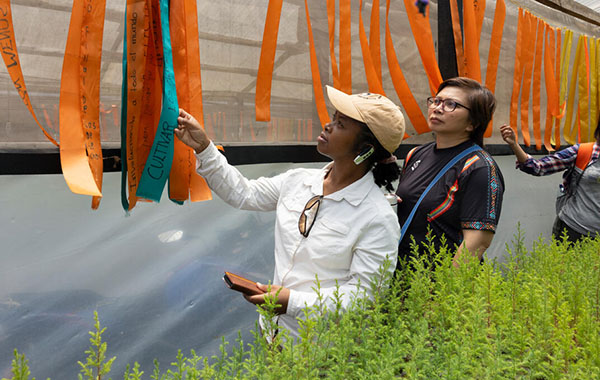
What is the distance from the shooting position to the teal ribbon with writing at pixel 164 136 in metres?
1.58

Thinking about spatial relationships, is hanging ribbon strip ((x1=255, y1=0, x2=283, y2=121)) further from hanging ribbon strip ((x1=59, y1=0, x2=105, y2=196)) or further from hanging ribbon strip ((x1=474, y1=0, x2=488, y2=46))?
hanging ribbon strip ((x1=474, y1=0, x2=488, y2=46))

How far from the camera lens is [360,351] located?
1.07 metres

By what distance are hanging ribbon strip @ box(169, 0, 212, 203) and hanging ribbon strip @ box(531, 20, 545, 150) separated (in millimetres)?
3587

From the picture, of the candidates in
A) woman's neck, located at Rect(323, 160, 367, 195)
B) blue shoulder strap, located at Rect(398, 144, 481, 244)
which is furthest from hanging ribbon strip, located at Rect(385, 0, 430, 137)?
woman's neck, located at Rect(323, 160, 367, 195)

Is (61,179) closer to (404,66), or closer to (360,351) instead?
(360,351)

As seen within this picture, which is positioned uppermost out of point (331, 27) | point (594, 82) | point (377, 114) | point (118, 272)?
point (331, 27)

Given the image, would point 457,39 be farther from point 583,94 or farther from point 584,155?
point 583,94

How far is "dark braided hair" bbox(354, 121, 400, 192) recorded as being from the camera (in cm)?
157

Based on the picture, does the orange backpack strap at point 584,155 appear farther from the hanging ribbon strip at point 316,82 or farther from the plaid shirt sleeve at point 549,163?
the hanging ribbon strip at point 316,82

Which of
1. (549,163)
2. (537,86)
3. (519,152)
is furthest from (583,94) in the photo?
(519,152)

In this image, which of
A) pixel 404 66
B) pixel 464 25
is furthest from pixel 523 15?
pixel 404 66

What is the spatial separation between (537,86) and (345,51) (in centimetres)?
263

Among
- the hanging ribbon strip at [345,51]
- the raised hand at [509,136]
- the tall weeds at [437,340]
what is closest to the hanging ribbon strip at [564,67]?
the raised hand at [509,136]

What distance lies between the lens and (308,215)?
1.54 metres
